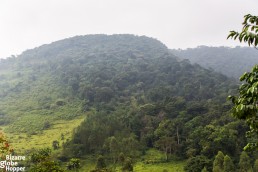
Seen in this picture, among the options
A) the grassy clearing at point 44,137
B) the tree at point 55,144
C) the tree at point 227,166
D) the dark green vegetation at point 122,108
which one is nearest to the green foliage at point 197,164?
the dark green vegetation at point 122,108

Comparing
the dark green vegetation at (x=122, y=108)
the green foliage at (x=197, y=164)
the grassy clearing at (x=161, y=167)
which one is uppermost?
the dark green vegetation at (x=122, y=108)

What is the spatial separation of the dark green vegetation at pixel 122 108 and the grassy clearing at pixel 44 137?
4.50 feet

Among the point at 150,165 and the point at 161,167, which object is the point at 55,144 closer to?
the point at 150,165

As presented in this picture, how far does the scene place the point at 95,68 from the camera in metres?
148

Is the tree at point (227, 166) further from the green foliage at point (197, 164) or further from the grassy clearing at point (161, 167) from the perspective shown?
the grassy clearing at point (161, 167)

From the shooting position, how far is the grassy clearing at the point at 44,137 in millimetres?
77750

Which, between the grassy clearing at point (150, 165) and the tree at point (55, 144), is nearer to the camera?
the grassy clearing at point (150, 165)

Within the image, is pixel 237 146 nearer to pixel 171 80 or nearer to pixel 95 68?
pixel 171 80

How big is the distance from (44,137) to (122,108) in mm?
27268

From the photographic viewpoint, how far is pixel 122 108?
10262cm

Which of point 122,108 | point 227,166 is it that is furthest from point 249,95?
point 122,108

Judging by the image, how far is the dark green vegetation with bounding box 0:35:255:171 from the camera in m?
67.8

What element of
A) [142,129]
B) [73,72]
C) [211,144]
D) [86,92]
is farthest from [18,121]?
[211,144]

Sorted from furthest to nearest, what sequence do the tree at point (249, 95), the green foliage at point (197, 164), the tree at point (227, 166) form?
the green foliage at point (197, 164), the tree at point (227, 166), the tree at point (249, 95)
